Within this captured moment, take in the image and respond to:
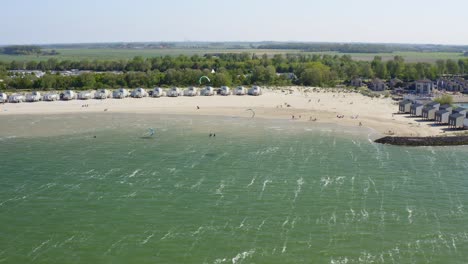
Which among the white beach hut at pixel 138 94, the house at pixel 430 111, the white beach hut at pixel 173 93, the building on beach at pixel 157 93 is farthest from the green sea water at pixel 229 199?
the white beach hut at pixel 173 93

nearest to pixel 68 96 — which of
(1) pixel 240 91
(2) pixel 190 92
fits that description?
(2) pixel 190 92

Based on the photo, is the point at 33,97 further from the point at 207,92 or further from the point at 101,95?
the point at 207,92

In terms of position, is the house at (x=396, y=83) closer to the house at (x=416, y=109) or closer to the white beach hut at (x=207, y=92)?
the house at (x=416, y=109)

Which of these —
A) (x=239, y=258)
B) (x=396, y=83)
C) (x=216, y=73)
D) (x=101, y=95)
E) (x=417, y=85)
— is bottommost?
(x=239, y=258)

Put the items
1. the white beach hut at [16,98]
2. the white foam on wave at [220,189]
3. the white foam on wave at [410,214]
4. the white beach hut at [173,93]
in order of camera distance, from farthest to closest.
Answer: the white beach hut at [173,93] → the white beach hut at [16,98] → the white foam on wave at [220,189] → the white foam on wave at [410,214]

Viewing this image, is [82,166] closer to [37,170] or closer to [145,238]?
[37,170]

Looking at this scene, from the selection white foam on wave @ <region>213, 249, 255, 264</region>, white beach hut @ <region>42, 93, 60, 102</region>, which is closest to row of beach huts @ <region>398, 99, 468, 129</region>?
white foam on wave @ <region>213, 249, 255, 264</region>
